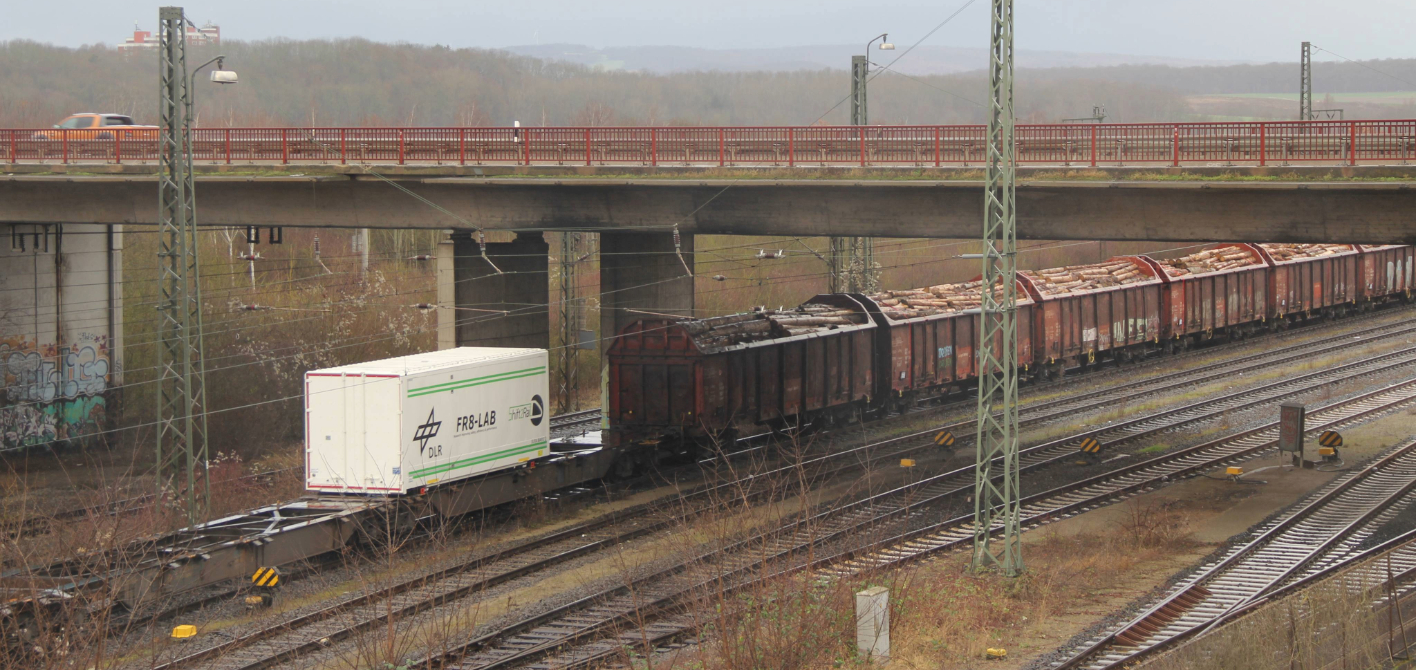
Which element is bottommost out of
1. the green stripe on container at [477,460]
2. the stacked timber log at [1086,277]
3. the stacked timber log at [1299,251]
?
the green stripe on container at [477,460]

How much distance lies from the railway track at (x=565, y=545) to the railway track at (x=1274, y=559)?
3801mm

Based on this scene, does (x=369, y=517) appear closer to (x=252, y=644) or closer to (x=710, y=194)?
(x=252, y=644)

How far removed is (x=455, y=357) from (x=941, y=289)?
18.4 m

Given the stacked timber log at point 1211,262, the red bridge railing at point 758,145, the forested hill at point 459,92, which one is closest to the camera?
the red bridge railing at point 758,145

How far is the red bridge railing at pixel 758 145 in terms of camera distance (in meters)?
22.6

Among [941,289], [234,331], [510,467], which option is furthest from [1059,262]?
[510,467]

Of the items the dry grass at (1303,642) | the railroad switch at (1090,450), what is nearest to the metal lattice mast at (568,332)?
the railroad switch at (1090,450)

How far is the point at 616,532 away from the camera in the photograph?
2153 cm

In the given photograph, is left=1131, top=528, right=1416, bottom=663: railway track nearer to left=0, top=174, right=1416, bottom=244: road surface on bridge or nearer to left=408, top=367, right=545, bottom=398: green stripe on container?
left=0, top=174, right=1416, bottom=244: road surface on bridge

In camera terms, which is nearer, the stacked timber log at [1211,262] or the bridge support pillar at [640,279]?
the bridge support pillar at [640,279]

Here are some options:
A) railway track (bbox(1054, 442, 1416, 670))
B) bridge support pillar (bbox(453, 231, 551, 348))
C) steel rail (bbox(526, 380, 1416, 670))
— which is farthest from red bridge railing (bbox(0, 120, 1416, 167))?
steel rail (bbox(526, 380, 1416, 670))

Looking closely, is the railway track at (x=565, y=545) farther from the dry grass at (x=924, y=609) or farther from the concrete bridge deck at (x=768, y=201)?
the concrete bridge deck at (x=768, y=201)

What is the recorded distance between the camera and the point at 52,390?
1423 inches

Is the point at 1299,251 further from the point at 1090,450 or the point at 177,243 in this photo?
the point at 177,243
